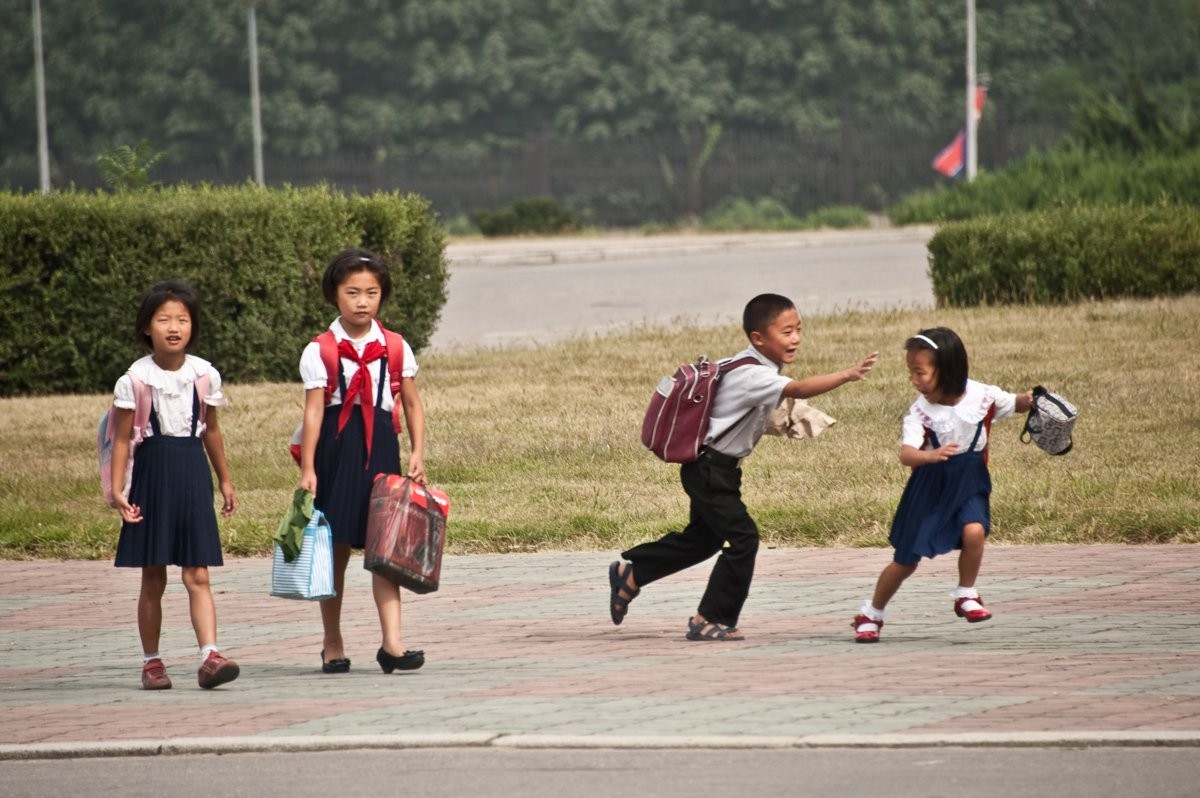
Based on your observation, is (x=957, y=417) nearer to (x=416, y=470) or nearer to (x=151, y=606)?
(x=416, y=470)

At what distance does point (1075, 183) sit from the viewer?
27.2m

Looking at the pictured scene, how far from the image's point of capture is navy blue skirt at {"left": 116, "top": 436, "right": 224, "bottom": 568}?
7.27 metres

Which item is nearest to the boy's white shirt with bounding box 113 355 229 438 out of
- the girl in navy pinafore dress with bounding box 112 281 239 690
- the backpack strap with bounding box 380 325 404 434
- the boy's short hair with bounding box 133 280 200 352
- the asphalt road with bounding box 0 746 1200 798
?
the girl in navy pinafore dress with bounding box 112 281 239 690

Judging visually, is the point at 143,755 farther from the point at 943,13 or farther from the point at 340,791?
the point at 943,13

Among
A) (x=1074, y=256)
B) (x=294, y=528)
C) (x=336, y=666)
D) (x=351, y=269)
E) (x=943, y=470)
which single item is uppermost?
(x=351, y=269)

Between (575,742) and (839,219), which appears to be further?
(839,219)

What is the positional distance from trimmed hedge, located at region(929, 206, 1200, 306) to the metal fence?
2766 cm

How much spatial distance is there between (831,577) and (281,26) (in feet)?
157

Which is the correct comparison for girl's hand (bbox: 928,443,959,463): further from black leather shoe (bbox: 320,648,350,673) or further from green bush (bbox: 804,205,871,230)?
green bush (bbox: 804,205,871,230)

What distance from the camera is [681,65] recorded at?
53.1 meters

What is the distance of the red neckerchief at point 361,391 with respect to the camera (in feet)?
23.9

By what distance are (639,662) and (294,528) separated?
1363 mm

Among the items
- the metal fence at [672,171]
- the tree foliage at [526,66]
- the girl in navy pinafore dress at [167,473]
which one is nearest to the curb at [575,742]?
the girl in navy pinafore dress at [167,473]

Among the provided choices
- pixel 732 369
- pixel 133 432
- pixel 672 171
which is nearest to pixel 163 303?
pixel 133 432
